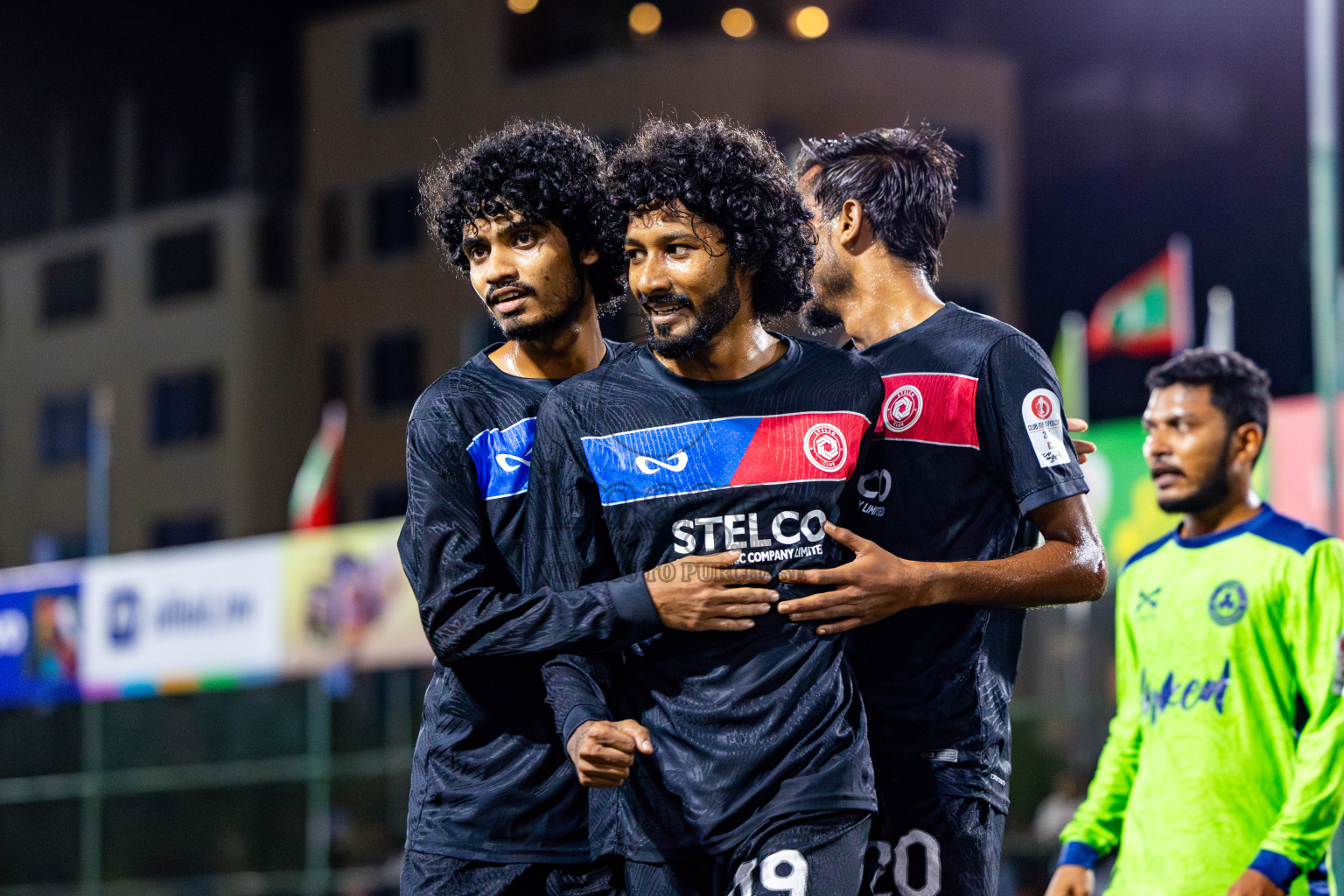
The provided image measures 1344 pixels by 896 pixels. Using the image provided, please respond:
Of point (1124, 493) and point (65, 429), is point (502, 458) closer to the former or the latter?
point (1124, 493)

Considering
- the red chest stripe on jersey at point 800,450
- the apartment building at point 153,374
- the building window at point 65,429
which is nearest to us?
the red chest stripe on jersey at point 800,450

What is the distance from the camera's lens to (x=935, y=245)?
12.2 ft

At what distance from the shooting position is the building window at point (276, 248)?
101 ft

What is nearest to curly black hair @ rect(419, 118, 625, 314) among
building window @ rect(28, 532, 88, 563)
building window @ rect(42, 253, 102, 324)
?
building window @ rect(28, 532, 88, 563)

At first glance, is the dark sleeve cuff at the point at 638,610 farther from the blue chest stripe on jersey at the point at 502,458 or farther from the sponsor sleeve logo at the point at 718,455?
the blue chest stripe on jersey at the point at 502,458

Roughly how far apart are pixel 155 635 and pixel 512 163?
14.4 metres

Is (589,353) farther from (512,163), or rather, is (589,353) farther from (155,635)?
(155,635)

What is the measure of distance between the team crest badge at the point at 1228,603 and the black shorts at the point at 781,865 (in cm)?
209

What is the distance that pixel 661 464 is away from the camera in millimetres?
2924

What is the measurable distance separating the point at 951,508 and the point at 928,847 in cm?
62

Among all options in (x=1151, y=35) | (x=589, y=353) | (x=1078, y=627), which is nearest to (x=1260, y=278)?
(x=1151, y=35)

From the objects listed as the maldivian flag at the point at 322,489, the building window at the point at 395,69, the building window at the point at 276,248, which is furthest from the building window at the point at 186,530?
the maldivian flag at the point at 322,489

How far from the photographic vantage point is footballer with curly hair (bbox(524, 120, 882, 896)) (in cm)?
284

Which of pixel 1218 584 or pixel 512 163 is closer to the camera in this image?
pixel 512 163
